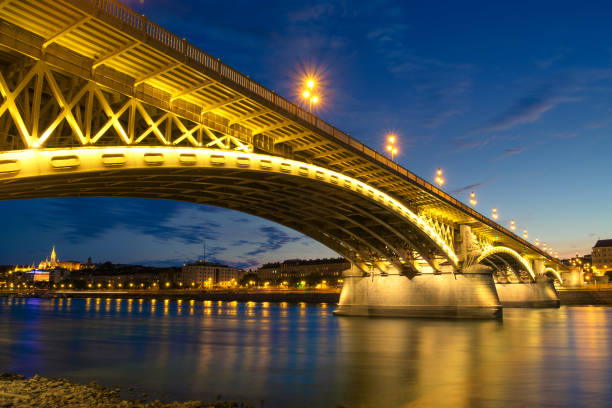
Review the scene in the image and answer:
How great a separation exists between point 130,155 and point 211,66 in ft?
16.9

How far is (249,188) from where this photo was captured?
28188 mm

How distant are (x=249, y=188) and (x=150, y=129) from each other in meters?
11.9

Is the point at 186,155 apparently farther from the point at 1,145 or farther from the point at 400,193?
the point at 400,193

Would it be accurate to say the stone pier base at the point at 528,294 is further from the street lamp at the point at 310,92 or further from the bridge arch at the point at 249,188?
the street lamp at the point at 310,92

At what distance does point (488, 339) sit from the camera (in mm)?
28141

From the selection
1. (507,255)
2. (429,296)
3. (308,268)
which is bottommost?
(429,296)

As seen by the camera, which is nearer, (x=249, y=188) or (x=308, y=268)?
(x=249, y=188)

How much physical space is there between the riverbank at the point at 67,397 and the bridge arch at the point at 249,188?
5804 millimetres

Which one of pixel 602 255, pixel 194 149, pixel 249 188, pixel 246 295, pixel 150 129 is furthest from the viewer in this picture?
pixel 602 255

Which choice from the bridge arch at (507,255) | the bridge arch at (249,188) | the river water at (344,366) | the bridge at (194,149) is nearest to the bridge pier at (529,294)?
the bridge arch at (507,255)

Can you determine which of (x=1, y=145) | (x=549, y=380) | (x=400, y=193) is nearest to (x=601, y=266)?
(x=400, y=193)

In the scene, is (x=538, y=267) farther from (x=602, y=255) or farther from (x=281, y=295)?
(x=602, y=255)

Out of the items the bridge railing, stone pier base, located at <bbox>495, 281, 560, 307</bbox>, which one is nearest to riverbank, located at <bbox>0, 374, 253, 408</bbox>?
the bridge railing

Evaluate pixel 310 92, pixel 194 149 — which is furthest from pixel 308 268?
pixel 194 149
